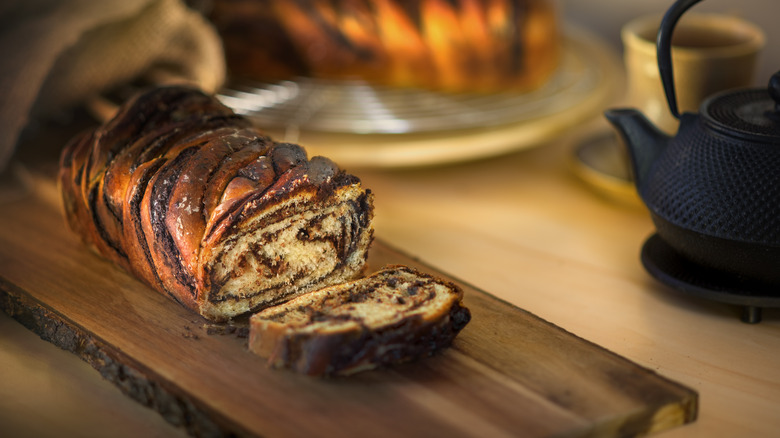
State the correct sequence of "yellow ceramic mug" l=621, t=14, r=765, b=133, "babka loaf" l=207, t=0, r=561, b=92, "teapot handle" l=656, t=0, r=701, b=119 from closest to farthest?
"teapot handle" l=656, t=0, r=701, b=119
"yellow ceramic mug" l=621, t=14, r=765, b=133
"babka loaf" l=207, t=0, r=561, b=92

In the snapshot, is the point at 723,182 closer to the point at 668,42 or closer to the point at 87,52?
the point at 668,42

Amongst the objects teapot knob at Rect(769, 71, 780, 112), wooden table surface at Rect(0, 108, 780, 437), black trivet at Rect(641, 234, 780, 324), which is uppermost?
teapot knob at Rect(769, 71, 780, 112)

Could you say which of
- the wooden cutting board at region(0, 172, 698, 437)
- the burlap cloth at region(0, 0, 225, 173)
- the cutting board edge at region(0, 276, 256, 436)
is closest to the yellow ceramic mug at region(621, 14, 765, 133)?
the wooden cutting board at region(0, 172, 698, 437)

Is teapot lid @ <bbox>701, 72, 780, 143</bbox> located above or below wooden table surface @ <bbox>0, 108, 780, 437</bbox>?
above

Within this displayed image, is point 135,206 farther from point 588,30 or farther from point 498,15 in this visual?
point 588,30

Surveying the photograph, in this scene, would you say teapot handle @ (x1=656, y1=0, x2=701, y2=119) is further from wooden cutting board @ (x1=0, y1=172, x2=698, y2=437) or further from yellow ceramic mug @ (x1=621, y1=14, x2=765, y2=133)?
wooden cutting board @ (x1=0, y1=172, x2=698, y2=437)

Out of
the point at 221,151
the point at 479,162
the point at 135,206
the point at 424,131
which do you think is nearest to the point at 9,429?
the point at 135,206

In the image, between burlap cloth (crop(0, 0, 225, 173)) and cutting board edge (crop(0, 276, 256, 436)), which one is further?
burlap cloth (crop(0, 0, 225, 173))
